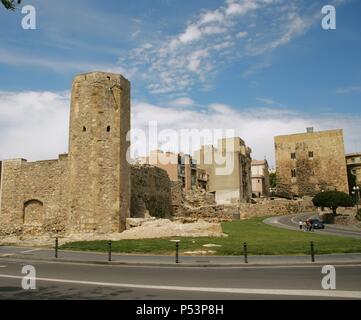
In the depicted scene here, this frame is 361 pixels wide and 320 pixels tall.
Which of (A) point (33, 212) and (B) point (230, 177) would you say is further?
(B) point (230, 177)

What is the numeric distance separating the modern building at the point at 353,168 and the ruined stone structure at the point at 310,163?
4.57 metres

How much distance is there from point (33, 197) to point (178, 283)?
2362cm

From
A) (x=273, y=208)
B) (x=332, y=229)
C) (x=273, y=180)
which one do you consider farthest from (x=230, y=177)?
(x=273, y=180)

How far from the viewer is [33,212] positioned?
1204 inches

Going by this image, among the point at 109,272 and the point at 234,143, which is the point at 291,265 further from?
the point at 234,143

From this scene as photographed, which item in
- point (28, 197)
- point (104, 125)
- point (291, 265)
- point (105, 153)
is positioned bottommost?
point (291, 265)

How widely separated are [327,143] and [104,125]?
6281 cm

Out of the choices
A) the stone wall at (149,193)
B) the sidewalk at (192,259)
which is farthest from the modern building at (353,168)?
the sidewalk at (192,259)

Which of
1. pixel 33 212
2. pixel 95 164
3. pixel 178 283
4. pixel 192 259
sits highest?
pixel 95 164

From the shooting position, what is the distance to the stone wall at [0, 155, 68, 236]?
95.3 ft

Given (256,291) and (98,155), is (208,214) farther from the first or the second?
(256,291)
